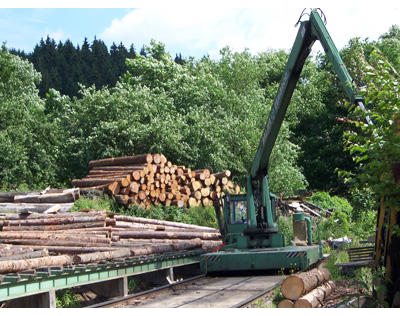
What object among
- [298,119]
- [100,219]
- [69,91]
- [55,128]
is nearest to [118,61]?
[69,91]

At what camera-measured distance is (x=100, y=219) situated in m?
15.7

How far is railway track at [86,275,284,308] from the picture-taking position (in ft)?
35.1

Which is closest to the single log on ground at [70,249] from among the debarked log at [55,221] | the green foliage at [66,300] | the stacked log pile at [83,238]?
the stacked log pile at [83,238]

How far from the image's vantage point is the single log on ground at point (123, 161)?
22391 mm

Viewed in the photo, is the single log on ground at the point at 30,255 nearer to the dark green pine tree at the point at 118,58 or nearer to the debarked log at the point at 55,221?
the debarked log at the point at 55,221

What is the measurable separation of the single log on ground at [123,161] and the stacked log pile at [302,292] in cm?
1269

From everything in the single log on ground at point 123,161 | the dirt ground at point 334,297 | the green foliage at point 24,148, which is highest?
the green foliage at point 24,148

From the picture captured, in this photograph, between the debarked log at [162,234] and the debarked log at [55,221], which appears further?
the debarked log at [162,234]

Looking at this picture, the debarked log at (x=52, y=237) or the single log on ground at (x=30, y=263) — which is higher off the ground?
the debarked log at (x=52, y=237)

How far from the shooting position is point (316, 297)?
9.77 metres

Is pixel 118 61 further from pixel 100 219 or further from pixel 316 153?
pixel 100 219

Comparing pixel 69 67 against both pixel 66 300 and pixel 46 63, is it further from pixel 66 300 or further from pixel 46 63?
pixel 66 300

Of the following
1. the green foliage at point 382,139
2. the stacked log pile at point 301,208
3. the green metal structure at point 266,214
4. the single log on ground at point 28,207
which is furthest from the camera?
the stacked log pile at point 301,208

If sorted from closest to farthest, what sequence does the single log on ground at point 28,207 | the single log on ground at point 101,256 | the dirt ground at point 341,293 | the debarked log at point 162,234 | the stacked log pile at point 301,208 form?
the dirt ground at point 341,293, the single log on ground at point 101,256, the debarked log at point 162,234, the single log on ground at point 28,207, the stacked log pile at point 301,208
